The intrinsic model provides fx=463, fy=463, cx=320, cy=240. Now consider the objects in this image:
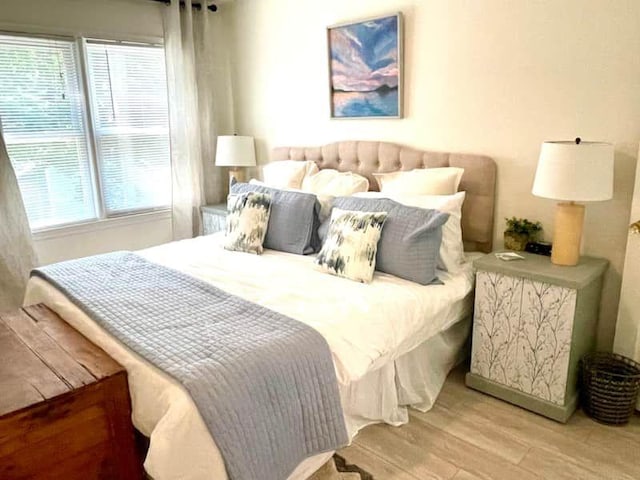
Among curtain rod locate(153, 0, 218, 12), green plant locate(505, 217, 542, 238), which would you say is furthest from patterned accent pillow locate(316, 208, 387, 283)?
curtain rod locate(153, 0, 218, 12)

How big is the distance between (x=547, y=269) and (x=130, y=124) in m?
3.25

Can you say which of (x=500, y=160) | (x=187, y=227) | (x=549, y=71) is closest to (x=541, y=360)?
(x=500, y=160)

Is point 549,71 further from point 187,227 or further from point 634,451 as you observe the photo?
point 187,227

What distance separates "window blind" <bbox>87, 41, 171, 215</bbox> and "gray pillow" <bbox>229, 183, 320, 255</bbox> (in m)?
Answer: 1.54

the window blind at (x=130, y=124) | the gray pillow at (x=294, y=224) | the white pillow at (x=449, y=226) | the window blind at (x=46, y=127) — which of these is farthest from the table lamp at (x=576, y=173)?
the window blind at (x=46, y=127)

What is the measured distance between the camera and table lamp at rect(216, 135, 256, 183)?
12.7 feet

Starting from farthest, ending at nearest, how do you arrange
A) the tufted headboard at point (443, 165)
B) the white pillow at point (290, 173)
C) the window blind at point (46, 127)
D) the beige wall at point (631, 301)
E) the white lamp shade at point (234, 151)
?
the white lamp shade at point (234, 151) < the white pillow at point (290, 173) < the window blind at point (46, 127) < the tufted headboard at point (443, 165) < the beige wall at point (631, 301)

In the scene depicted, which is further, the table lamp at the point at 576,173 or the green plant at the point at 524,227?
the green plant at the point at 524,227

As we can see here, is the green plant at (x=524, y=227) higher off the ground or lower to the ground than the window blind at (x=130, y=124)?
lower

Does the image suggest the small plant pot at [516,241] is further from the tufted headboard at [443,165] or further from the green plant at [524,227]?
the tufted headboard at [443,165]

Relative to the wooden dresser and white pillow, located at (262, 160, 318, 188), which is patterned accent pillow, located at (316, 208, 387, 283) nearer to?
white pillow, located at (262, 160, 318, 188)

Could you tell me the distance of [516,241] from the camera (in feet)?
8.39

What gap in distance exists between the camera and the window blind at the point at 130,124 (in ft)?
11.8

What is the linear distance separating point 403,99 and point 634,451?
224 centimetres
